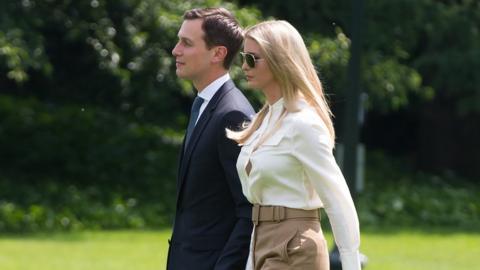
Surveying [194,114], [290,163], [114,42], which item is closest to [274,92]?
[290,163]

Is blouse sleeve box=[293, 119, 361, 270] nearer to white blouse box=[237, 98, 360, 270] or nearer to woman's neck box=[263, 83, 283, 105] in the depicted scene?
white blouse box=[237, 98, 360, 270]

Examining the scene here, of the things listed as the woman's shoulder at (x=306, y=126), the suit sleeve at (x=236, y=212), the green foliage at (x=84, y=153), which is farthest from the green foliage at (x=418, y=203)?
the woman's shoulder at (x=306, y=126)

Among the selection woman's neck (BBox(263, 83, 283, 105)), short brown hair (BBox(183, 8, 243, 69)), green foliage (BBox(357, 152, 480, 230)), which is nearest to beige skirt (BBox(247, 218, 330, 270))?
woman's neck (BBox(263, 83, 283, 105))

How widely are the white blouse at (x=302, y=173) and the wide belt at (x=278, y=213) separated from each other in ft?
0.06

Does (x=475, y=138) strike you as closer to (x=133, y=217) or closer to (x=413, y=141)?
(x=413, y=141)

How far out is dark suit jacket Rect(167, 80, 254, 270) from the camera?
451 centimetres

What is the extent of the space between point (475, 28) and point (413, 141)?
824 centimetres

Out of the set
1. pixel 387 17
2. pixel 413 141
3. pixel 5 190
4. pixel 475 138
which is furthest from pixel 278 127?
pixel 413 141

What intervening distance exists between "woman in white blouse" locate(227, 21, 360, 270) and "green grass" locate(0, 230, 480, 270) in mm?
7862

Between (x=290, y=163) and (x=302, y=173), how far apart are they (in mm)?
55

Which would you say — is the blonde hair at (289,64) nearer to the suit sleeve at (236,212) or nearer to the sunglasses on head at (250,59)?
the sunglasses on head at (250,59)

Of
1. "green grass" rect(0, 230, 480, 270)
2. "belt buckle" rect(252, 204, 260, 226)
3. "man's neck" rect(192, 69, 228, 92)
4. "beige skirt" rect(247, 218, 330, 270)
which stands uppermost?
"man's neck" rect(192, 69, 228, 92)

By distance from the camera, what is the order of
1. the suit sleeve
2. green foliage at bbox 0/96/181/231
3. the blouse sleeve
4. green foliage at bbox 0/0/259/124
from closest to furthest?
the blouse sleeve
the suit sleeve
green foliage at bbox 0/0/259/124
green foliage at bbox 0/96/181/231

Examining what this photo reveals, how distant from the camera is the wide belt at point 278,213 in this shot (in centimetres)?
419
